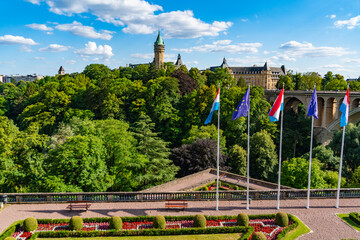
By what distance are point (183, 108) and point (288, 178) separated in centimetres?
2765

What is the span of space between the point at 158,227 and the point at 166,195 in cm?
478

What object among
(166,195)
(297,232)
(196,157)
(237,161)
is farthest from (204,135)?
(297,232)

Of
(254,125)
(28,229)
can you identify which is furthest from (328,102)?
(28,229)

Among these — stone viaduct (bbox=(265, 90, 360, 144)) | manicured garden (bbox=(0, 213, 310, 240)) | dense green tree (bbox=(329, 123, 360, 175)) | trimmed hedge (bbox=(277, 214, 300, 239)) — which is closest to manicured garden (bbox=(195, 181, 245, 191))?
manicured garden (bbox=(0, 213, 310, 240))

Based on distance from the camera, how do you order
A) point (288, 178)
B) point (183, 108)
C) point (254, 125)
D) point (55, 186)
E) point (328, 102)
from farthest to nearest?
point (328, 102)
point (183, 108)
point (254, 125)
point (288, 178)
point (55, 186)

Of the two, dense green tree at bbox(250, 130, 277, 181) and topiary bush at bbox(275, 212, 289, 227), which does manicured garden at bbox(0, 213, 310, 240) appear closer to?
topiary bush at bbox(275, 212, 289, 227)

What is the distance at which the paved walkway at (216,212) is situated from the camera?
726 inches

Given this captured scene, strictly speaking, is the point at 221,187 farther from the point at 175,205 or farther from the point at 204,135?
the point at 204,135

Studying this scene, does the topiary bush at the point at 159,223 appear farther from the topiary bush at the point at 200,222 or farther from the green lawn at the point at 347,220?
the green lawn at the point at 347,220

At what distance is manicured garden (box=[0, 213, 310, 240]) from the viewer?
1692 centimetres

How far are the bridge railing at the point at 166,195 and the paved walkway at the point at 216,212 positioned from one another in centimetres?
44

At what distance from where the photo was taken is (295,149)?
58719 mm

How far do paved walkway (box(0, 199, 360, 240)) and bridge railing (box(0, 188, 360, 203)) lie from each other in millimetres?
441

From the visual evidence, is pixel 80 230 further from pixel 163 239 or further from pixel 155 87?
pixel 155 87
